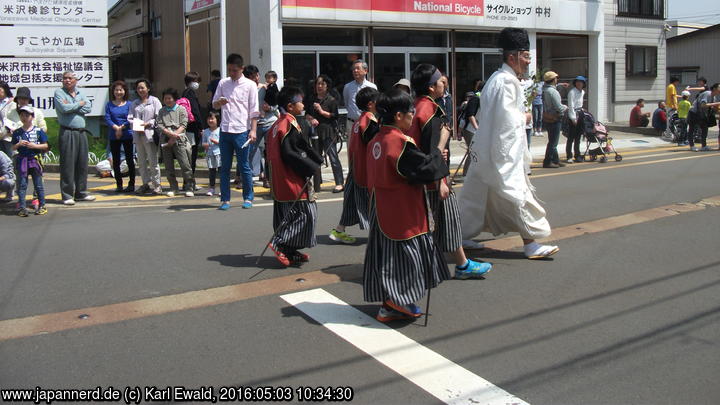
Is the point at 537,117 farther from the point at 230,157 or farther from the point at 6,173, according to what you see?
the point at 6,173

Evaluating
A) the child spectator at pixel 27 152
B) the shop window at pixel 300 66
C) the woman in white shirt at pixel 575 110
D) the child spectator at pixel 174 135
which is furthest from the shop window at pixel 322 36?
the child spectator at pixel 27 152

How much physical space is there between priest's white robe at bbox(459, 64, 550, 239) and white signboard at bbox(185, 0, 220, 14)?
37.6 feet

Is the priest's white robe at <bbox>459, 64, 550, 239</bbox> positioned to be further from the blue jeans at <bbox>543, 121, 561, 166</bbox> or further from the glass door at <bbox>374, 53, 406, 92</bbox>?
the glass door at <bbox>374, 53, 406, 92</bbox>

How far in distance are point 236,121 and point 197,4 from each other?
949 cm

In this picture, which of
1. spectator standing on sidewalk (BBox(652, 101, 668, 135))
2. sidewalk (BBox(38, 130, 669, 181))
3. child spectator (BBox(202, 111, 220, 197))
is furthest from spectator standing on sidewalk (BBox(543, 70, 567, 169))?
spectator standing on sidewalk (BBox(652, 101, 668, 135))

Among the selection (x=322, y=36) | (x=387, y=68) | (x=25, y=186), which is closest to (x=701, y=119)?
(x=387, y=68)

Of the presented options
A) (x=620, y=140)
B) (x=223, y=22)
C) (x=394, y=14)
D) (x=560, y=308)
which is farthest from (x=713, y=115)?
(x=560, y=308)

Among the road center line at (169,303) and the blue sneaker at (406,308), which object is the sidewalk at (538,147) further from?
the blue sneaker at (406,308)

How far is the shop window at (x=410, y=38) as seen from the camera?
1838 cm

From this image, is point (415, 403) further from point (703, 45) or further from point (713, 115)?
point (703, 45)

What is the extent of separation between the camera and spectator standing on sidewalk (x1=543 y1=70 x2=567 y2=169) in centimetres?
1397

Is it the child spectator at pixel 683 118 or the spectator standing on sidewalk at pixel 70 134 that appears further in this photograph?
the child spectator at pixel 683 118

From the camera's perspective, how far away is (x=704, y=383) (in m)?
4.04

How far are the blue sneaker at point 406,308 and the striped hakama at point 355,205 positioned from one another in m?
2.29
